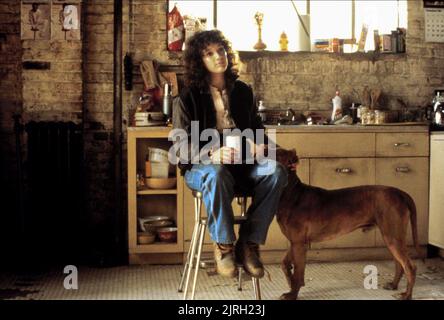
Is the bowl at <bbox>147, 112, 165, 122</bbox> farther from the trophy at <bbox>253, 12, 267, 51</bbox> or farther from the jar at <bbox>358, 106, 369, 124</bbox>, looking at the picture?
the jar at <bbox>358, 106, 369, 124</bbox>

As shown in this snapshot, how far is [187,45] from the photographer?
11.8 ft

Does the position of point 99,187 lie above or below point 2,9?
below

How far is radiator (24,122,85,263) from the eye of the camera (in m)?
4.41

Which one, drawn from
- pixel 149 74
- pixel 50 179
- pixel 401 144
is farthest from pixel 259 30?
pixel 50 179

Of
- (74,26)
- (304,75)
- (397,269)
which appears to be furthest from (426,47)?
(74,26)

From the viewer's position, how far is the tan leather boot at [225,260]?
304 centimetres

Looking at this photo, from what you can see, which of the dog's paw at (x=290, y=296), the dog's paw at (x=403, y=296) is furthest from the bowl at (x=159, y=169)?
the dog's paw at (x=403, y=296)

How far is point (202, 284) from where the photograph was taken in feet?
13.3

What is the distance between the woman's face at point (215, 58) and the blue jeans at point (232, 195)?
1.92 feet

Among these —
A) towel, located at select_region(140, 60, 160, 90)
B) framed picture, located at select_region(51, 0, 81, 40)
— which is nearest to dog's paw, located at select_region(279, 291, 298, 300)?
towel, located at select_region(140, 60, 160, 90)

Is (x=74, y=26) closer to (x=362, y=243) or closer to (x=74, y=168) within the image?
(x=74, y=168)

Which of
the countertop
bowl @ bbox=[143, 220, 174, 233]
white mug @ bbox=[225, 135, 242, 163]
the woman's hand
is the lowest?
bowl @ bbox=[143, 220, 174, 233]

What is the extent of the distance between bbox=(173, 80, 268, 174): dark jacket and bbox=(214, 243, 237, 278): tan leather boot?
47 cm
